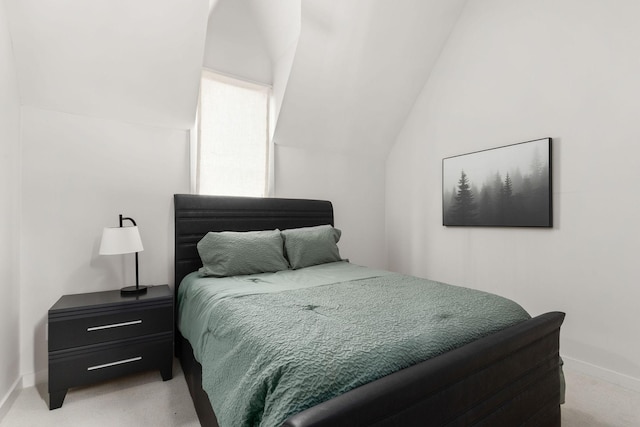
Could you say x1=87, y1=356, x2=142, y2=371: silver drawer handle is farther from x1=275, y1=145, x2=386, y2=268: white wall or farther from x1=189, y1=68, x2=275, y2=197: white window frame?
x1=275, y1=145, x2=386, y2=268: white wall

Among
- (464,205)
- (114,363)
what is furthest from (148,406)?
(464,205)

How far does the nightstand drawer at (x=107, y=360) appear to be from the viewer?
1.91 metres

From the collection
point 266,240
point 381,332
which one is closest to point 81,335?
point 266,240

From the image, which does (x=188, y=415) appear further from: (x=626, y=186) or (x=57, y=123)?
(x=626, y=186)

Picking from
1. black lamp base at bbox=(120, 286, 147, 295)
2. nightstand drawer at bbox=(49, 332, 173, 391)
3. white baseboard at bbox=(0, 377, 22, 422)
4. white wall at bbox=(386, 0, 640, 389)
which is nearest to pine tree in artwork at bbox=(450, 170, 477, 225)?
white wall at bbox=(386, 0, 640, 389)

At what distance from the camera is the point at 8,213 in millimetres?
2006

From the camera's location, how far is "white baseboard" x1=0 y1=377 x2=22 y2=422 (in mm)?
1852

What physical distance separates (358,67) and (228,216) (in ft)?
6.47

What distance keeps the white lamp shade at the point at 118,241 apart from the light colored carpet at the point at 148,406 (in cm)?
92

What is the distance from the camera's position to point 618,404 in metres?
1.94

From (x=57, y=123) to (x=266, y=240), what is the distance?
175cm

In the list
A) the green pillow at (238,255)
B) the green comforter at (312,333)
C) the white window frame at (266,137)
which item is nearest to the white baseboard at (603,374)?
the green comforter at (312,333)

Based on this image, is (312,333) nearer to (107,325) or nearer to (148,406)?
(148,406)

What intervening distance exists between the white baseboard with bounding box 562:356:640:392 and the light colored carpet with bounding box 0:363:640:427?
51 mm
